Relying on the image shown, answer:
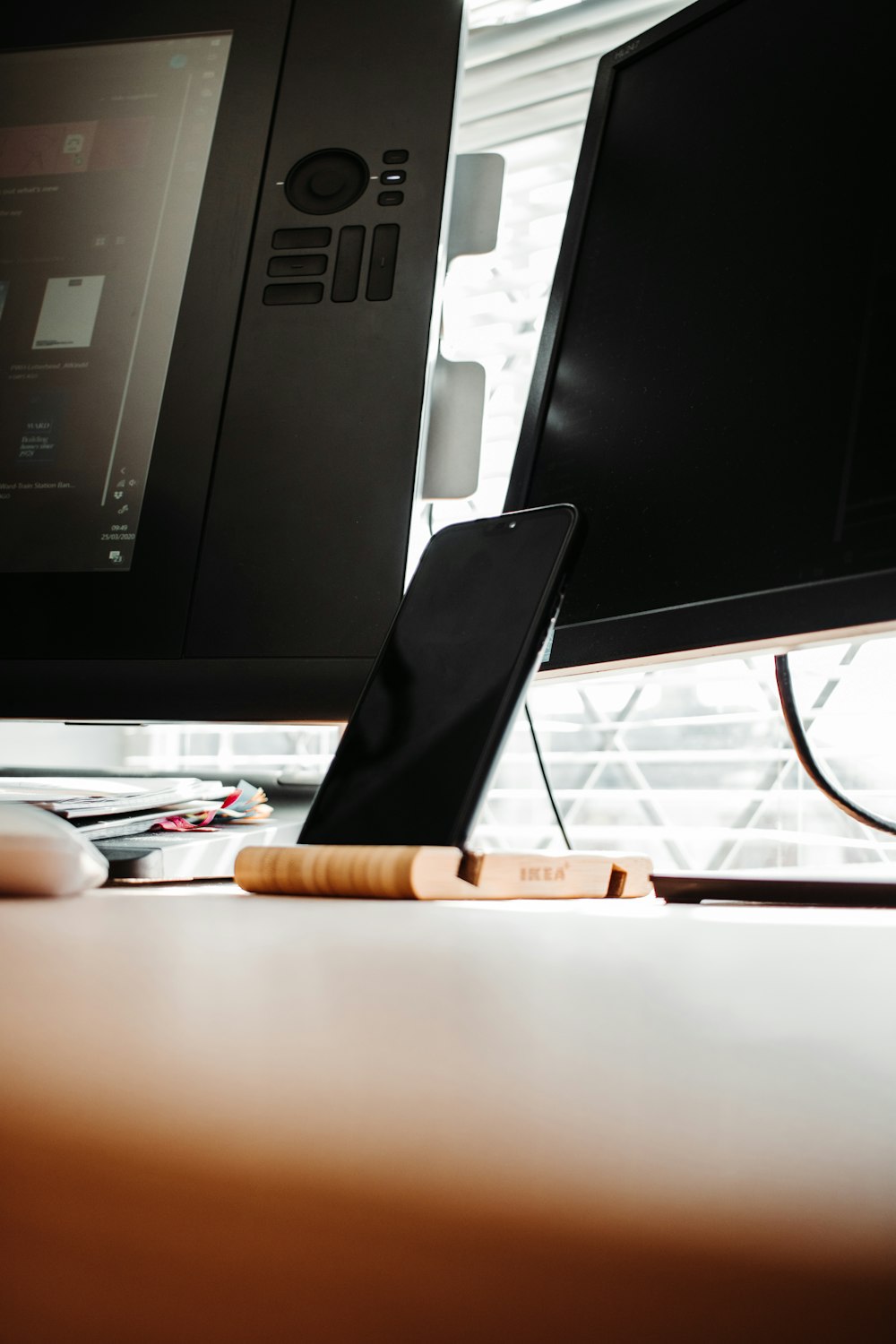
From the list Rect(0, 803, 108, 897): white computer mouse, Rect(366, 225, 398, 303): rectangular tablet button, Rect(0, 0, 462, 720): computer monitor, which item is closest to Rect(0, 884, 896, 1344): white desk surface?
Rect(0, 803, 108, 897): white computer mouse

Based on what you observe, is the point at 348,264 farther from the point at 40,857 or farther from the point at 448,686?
the point at 40,857

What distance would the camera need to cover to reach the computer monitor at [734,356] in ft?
1.21

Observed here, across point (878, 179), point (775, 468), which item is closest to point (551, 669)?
point (775, 468)

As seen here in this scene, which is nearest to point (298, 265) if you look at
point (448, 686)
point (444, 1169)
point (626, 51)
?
point (626, 51)

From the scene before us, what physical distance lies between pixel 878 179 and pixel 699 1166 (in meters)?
0.42

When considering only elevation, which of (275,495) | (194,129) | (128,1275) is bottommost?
(128,1275)

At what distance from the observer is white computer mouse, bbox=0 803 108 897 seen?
1.02ft

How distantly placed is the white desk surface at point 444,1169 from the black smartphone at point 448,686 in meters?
0.20

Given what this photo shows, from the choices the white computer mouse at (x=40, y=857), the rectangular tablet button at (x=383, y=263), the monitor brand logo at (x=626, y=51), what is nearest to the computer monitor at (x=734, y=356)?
the monitor brand logo at (x=626, y=51)

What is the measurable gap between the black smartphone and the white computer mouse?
0.10 meters

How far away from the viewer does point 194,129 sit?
0.62 meters

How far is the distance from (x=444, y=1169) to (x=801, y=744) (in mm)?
545

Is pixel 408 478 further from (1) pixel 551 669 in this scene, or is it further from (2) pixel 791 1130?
(2) pixel 791 1130

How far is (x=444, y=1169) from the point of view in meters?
0.09
